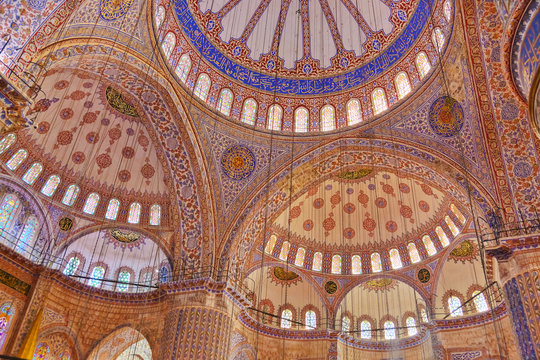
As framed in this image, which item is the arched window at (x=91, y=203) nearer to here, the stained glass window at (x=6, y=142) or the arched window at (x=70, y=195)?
the arched window at (x=70, y=195)

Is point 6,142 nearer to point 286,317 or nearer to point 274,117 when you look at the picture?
point 274,117

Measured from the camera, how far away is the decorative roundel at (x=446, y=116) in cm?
1080

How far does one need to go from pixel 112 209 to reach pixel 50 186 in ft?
6.72

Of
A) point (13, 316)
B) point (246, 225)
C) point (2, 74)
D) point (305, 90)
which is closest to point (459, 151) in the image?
point (305, 90)

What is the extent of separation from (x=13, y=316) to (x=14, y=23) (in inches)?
322

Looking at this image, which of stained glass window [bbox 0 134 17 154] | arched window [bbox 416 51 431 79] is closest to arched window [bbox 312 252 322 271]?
arched window [bbox 416 51 431 79]

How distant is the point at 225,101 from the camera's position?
1333 cm

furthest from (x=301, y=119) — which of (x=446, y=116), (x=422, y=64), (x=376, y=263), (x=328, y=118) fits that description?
(x=376, y=263)

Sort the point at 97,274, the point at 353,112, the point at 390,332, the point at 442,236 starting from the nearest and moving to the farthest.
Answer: the point at 353,112 < the point at 97,274 < the point at 442,236 < the point at 390,332

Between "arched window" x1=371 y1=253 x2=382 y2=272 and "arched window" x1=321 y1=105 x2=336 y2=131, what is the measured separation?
629cm

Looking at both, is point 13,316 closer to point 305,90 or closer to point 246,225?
point 246,225

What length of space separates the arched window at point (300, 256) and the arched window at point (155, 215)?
5.69 meters

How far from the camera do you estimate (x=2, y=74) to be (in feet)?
19.6

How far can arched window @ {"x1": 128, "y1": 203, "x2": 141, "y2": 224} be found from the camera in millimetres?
14266
